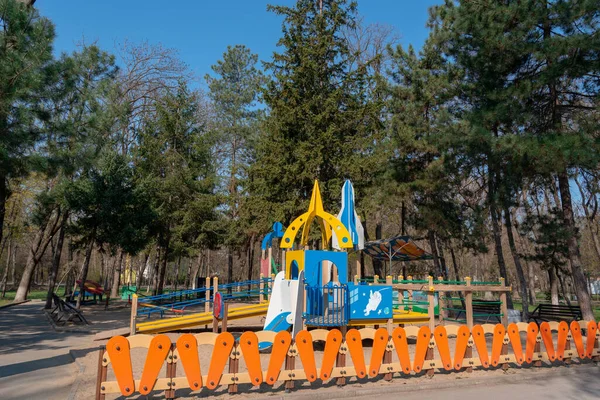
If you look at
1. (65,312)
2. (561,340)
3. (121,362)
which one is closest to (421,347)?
(561,340)

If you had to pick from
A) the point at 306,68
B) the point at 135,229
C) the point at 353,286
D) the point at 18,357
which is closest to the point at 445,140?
the point at 353,286

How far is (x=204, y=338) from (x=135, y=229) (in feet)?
49.0

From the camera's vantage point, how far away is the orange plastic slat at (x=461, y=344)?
25.6 feet

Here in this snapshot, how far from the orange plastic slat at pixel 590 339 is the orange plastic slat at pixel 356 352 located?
533 cm

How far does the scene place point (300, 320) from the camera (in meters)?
8.60

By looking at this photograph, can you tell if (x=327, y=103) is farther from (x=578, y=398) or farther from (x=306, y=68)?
(x=578, y=398)

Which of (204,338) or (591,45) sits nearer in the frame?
(204,338)

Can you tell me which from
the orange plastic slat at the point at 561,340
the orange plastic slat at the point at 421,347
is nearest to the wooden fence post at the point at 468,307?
the orange plastic slat at the point at 561,340

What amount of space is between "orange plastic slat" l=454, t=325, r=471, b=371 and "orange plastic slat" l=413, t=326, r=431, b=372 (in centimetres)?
65

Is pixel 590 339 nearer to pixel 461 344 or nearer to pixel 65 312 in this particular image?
pixel 461 344

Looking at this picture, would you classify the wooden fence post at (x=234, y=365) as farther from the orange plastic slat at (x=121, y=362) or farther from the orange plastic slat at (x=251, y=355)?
the orange plastic slat at (x=121, y=362)

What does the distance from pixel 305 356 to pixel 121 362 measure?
8.70 ft

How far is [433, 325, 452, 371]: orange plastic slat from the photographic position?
7613mm

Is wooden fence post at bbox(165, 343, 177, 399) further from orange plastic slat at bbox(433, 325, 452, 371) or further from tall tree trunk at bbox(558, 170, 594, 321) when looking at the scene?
tall tree trunk at bbox(558, 170, 594, 321)
